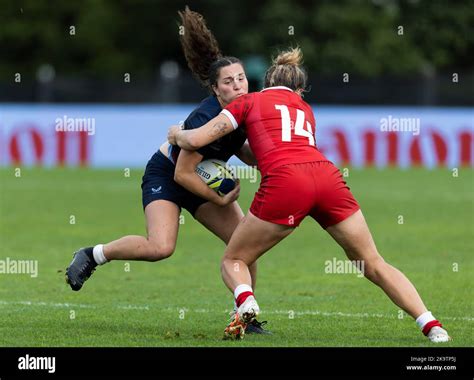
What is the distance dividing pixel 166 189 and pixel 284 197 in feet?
4.49

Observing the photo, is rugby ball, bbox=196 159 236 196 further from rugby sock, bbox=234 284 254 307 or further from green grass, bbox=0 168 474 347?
green grass, bbox=0 168 474 347

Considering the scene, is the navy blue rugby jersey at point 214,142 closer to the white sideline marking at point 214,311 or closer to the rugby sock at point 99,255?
the rugby sock at point 99,255

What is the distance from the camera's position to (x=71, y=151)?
2802 centimetres

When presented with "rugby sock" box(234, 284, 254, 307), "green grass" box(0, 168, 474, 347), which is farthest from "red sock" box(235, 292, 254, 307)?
"green grass" box(0, 168, 474, 347)

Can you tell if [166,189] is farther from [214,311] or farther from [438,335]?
[438,335]

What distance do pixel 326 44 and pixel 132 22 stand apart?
10167 millimetres

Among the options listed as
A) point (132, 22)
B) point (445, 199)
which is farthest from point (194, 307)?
point (132, 22)

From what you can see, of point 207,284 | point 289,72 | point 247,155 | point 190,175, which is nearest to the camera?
point 289,72

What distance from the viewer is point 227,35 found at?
47.2m

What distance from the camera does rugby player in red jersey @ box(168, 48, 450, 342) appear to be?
778 cm

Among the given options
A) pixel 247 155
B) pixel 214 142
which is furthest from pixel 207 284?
pixel 214 142

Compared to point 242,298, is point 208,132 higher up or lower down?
higher up

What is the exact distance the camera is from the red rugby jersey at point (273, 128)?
25.8 ft

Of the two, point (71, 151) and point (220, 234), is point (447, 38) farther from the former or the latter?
point (220, 234)
